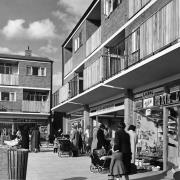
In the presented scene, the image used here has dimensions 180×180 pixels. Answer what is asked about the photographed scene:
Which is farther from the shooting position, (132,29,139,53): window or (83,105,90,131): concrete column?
(83,105,90,131): concrete column

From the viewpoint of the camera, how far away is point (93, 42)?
77.2ft

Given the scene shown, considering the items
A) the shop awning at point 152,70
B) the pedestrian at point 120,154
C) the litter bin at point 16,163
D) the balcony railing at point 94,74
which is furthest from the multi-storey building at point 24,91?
the litter bin at point 16,163

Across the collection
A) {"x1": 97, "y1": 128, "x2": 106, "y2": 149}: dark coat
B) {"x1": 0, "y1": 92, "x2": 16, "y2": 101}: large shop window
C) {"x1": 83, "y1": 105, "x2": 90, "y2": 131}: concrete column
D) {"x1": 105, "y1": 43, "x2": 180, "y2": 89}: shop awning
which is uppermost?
{"x1": 0, "y1": 92, "x2": 16, "y2": 101}: large shop window

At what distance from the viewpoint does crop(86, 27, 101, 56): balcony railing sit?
22258 mm

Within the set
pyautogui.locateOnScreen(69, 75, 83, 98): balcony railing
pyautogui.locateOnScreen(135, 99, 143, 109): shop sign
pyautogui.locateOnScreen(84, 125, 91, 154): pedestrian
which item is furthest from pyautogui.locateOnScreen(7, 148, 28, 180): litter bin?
pyautogui.locateOnScreen(69, 75, 83, 98): balcony railing

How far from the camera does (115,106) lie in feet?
66.5

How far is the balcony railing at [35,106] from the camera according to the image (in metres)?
38.2

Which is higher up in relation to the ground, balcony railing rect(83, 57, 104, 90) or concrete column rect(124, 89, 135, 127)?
balcony railing rect(83, 57, 104, 90)

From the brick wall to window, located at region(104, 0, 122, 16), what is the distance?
1930cm

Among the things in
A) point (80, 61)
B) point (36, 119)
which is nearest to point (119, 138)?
point (80, 61)

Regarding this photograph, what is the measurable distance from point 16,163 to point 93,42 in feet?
49.8

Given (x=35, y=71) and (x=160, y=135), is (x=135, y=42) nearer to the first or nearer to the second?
(x=160, y=135)

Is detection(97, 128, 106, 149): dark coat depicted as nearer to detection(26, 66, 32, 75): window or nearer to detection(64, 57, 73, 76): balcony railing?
detection(64, 57, 73, 76): balcony railing

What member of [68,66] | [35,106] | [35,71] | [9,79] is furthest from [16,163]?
[35,71]
